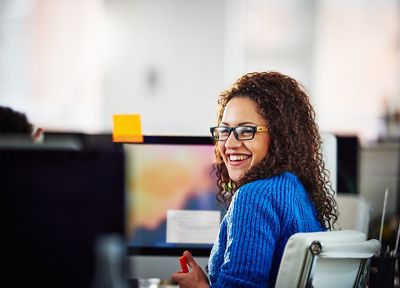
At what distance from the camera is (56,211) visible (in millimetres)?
1019

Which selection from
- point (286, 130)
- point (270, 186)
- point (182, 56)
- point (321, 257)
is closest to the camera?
point (321, 257)

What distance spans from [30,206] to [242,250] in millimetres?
459

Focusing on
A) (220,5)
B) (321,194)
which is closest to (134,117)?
(321,194)

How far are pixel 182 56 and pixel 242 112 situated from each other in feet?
17.9

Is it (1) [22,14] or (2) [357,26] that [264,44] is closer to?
(2) [357,26]

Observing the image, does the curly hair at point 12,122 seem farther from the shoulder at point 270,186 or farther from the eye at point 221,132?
the shoulder at point 270,186

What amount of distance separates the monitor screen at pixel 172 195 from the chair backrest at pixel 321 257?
1.89ft

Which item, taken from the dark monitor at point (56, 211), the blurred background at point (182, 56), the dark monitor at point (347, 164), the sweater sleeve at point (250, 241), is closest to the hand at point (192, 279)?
the sweater sleeve at point (250, 241)

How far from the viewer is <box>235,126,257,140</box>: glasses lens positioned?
1.46m

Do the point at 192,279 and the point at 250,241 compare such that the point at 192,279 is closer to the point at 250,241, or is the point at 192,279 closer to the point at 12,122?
the point at 250,241

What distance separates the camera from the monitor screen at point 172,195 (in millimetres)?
1866

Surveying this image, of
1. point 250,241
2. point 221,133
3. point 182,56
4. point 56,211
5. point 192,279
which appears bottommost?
point 192,279

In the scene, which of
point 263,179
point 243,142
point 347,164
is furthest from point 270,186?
point 347,164

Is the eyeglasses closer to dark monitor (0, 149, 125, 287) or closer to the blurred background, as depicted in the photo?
dark monitor (0, 149, 125, 287)
